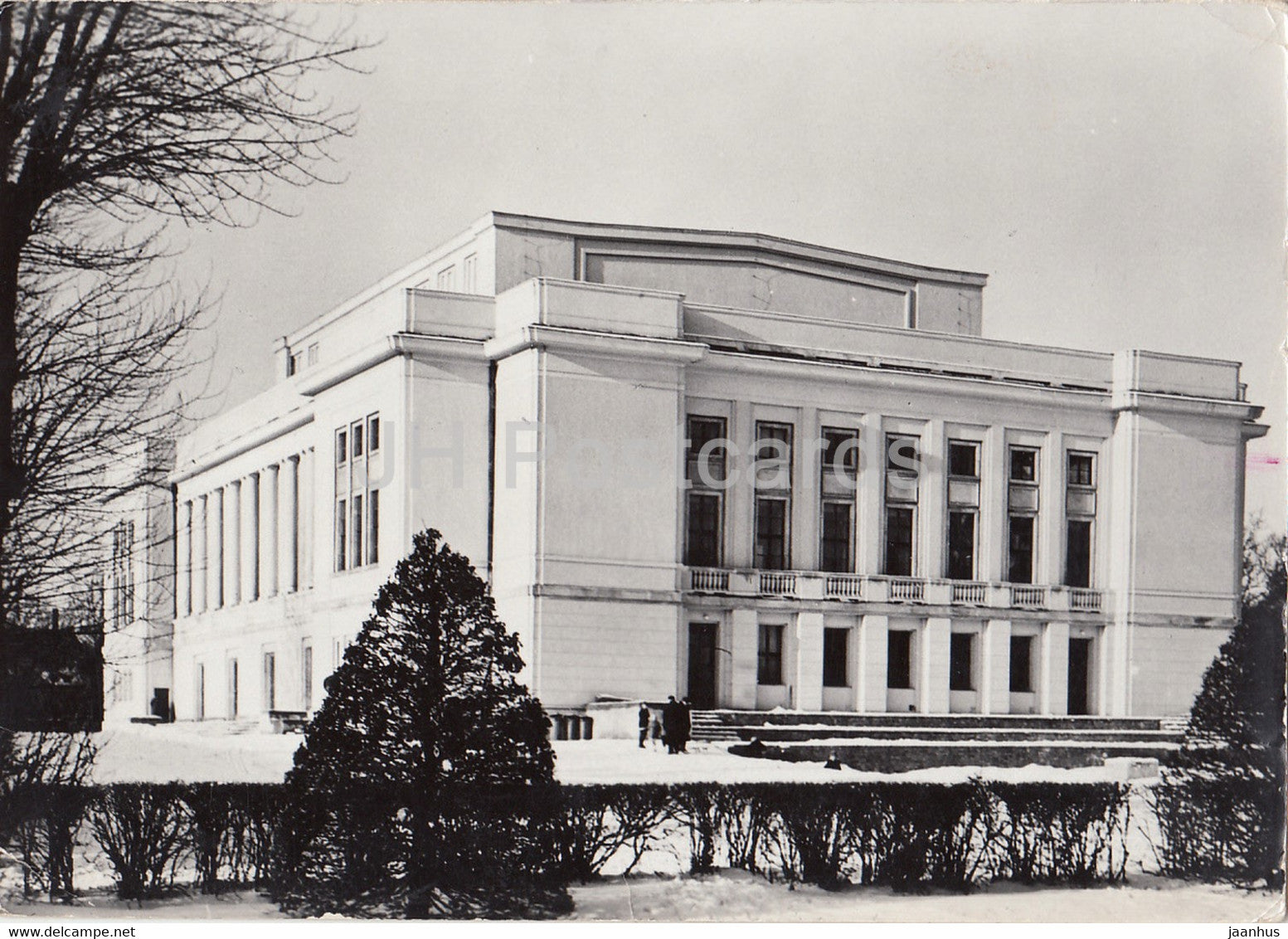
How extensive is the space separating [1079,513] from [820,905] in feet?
82.5

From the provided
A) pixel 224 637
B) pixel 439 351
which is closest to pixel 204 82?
pixel 439 351

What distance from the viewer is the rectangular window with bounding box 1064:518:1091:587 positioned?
121ft

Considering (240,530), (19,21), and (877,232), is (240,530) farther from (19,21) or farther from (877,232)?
(19,21)

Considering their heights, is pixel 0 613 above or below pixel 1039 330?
below

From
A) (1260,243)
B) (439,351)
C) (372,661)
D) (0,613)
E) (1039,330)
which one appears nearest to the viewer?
(372,661)

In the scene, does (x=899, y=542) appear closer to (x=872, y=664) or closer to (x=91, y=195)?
(x=872, y=664)

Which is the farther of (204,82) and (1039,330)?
(1039,330)

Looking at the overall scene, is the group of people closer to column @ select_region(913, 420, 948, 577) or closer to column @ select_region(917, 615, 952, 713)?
column @ select_region(917, 615, 952, 713)

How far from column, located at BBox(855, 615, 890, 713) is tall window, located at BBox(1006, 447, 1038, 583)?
3.60m

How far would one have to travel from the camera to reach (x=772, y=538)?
3634cm

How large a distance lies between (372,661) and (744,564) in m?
22.7

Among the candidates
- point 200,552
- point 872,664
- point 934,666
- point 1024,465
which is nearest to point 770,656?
point 872,664

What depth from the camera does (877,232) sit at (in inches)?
896

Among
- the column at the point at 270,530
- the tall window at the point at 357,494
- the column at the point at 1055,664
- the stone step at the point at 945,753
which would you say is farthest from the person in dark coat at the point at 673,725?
the column at the point at 270,530
